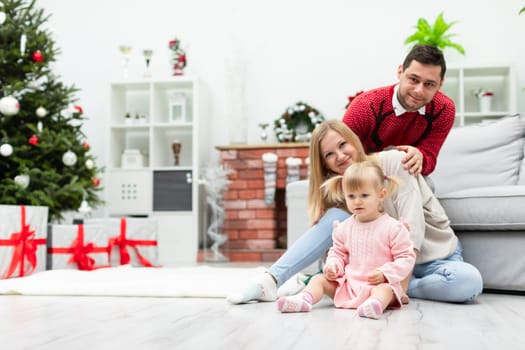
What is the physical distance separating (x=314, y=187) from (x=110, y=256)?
1.91 metres

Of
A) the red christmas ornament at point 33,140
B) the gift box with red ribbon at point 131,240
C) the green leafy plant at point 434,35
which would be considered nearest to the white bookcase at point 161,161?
the gift box with red ribbon at point 131,240

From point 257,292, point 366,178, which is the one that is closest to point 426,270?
point 366,178

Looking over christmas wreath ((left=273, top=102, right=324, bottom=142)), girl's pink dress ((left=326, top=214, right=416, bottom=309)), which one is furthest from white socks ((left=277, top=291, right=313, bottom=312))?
christmas wreath ((left=273, top=102, right=324, bottom=142))

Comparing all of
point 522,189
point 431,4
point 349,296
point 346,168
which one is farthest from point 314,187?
point 431,4

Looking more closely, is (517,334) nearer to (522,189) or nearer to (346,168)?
(346,168)

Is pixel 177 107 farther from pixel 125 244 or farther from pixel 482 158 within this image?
pixel 482 158

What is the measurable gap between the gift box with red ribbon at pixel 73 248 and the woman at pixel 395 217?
1.79m

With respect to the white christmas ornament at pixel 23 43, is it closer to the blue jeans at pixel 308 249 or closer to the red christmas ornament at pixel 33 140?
the red christmas ornament at pixel 33 140

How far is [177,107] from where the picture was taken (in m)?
5.44

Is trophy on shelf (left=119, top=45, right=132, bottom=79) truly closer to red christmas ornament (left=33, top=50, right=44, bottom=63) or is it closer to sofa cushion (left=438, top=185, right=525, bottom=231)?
red christmas ornament (left=33, top=50, right=44, bottom=63)

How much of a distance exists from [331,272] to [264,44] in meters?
3.90

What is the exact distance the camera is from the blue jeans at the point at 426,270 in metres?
2.11

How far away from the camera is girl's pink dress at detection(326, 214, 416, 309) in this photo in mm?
1927

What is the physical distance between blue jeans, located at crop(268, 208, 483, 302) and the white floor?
54 millimetres
